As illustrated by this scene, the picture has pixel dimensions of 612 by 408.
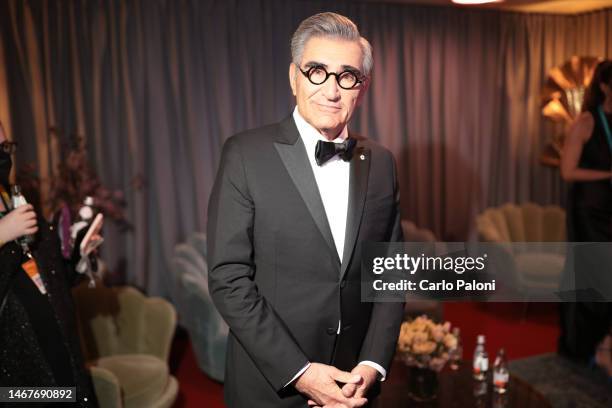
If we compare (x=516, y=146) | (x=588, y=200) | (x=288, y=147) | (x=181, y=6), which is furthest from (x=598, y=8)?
(x=288, y=147)

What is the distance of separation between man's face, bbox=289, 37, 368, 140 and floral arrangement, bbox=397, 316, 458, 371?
1.32m

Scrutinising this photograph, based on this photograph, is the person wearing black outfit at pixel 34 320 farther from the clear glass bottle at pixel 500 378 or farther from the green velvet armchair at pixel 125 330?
the clear glass bottle at pixel 500 378

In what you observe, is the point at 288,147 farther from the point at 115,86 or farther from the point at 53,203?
the point at 115,86

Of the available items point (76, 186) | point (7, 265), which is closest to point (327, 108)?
point (7, 265)

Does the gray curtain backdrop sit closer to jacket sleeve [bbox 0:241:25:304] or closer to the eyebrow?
jacket sleeve [bbox 0:241:25:304]

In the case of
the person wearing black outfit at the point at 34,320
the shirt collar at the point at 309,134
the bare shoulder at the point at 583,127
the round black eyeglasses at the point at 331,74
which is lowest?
the person wearing black outfit at the point at 34,320

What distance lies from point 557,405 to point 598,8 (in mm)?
3960

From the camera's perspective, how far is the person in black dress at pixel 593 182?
3348 mm

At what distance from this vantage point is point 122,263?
451cm

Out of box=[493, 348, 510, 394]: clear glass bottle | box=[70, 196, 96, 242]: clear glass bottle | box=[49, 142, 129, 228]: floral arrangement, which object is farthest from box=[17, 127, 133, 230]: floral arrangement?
box=[493, 348, 510, 394]: clear glass bottle

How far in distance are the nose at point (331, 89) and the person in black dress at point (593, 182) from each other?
2508 millimetres

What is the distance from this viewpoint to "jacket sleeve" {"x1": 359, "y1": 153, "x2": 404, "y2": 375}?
62.6 inches

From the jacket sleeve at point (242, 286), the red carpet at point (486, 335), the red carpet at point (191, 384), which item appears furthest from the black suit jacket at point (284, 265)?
the red carpet at point (486, 335)

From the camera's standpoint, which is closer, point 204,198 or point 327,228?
point 327,228
